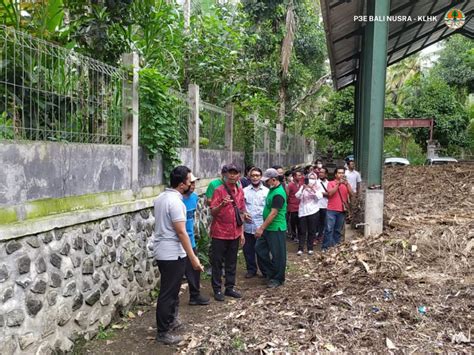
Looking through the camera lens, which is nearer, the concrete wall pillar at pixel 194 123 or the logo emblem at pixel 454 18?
the concrete wall pillar at pixel 194 123

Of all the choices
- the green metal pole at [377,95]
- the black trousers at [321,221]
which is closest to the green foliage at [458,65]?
the green metal pole at [377,95]

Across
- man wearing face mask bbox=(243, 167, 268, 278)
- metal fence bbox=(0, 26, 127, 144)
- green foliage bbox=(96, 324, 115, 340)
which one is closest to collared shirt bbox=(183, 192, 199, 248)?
metal fence bbox=(0, 26, 127, 144)

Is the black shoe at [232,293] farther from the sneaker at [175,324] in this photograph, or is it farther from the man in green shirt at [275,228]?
the sneaker at [175,324]

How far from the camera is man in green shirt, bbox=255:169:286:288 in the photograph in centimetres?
634

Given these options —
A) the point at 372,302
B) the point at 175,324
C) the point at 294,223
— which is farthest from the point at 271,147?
the point at 175,324

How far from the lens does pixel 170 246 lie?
14.8 feet

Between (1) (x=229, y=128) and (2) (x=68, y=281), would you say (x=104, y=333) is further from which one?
(1) (x=229, y=128)

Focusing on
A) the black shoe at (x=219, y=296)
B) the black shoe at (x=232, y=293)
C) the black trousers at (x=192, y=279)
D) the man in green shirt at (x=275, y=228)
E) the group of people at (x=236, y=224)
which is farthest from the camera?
the man in green shirt at (x=275, y=228)

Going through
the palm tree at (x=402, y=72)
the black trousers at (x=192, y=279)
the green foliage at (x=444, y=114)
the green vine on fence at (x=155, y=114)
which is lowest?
the black trousers at (x=192, y=279)

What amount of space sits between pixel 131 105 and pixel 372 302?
3665mm

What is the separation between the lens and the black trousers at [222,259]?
6047 mm

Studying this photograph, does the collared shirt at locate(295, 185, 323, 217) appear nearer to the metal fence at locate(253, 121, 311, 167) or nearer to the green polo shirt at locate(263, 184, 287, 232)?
the green polo shirt at locate(263, 184, 287, 232)

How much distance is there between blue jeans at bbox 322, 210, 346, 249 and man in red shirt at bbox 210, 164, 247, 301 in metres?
2.83

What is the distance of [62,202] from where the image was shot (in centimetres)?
432
